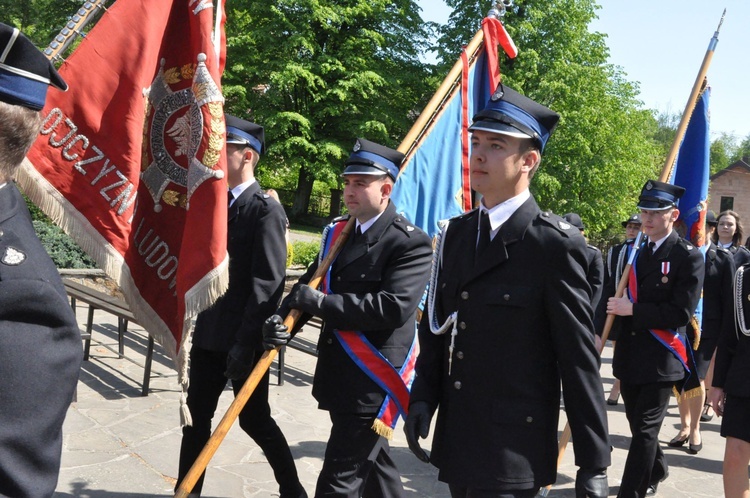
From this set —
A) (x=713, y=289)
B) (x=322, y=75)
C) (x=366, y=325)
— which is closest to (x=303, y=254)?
(x=713, y=289)

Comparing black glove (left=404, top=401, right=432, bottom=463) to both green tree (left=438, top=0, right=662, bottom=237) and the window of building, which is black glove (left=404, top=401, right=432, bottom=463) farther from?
the window of building

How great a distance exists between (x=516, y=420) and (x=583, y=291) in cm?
54

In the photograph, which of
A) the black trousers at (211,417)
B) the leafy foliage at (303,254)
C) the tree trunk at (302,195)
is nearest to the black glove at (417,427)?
the black trousers at (211,417)

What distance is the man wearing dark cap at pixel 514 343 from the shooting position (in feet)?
9.23

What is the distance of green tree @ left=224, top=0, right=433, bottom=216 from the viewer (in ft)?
108

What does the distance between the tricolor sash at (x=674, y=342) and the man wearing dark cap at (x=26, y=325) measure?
4.31 m

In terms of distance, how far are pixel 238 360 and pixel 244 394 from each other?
48cm

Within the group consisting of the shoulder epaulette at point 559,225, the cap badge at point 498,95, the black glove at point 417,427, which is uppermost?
the cap badge at point 498,95

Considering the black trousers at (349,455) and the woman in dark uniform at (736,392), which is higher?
the woman in dark uniform at (736,392)

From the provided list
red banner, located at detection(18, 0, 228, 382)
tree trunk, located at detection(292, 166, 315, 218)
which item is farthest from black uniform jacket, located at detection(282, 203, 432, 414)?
tree trunk, located at detection(292, 166, 315, 218)

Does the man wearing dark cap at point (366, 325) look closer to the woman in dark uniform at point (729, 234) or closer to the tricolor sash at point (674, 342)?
the tricolor sash at point (674, 342)

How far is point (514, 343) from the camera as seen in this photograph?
2.91 meters

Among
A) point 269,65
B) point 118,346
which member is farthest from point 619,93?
point 118,346

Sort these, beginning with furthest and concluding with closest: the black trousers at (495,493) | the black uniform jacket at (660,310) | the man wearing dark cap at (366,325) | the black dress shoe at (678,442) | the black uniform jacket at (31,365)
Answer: the black dress shoe at (678,442) → the black uniform jacket at (660,310) → the man wearing dark cap at (366,325) → the black trousers at (495,493) → the black uniform jacket at (31,365)
